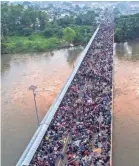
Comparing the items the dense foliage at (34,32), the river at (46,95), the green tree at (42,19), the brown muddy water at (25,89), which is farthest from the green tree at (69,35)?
the green tree at (42,19)

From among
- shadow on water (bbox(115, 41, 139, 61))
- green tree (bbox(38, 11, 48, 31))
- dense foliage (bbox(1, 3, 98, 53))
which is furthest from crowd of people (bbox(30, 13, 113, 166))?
green tree (bbox(38, 11, 48, 31))

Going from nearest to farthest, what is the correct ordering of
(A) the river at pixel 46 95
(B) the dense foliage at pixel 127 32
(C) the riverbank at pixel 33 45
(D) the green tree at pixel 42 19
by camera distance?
1. (A) the river at pixel 46 95
2. (C) the riverbank at pixel 33 45
3. (B) the dense foliage at pixel 127 32
4. (D) the green tree at pixel 42 19

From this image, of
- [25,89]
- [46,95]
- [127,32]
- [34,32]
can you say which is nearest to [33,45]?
[34,32]

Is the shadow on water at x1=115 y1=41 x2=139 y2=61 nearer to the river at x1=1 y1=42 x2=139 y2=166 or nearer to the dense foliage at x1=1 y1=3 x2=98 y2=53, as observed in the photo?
the river at x1=1 y1=42 x2=139 y2=166

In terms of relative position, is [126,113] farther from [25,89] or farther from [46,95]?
[25,89]

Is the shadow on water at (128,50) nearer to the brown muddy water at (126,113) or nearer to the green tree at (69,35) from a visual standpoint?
the brown muddy water at (126,113)

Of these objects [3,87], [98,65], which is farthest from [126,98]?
[3,87]
